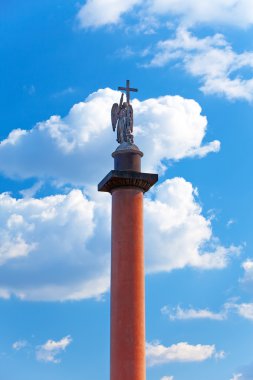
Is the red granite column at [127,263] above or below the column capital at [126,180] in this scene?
below

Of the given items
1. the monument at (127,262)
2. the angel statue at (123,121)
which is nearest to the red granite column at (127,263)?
the monument at (127,262)

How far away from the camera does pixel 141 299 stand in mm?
27828

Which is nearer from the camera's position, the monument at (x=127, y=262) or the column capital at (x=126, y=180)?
the monument at (x=127, y=262)

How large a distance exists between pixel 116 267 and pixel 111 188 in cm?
363

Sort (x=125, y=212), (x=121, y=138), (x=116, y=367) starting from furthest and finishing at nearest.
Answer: (x=121, y=138) < (x=125, y=212) < (x=116, y=367)

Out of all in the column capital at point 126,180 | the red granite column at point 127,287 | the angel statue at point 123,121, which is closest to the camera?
the red granite column at point 127,287

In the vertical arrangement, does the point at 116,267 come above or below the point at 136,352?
above

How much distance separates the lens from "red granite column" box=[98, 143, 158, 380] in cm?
2695

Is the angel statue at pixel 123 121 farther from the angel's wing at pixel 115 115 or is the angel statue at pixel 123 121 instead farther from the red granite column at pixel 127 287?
the red granite column at pixel 127 287

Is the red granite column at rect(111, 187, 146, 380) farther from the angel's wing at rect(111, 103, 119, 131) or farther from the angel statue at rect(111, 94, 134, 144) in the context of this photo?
the angel's wing at rect(111, 103, 119, 131)

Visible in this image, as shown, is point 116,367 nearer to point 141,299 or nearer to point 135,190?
point 141,299

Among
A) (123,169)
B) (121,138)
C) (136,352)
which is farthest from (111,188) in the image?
(136,352)

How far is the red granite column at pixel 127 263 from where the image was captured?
2695 cm

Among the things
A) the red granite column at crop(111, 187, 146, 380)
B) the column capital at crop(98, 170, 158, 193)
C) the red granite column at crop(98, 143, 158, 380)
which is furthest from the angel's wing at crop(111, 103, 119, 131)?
the red granite column at crop(111, 187, 146, 380)
